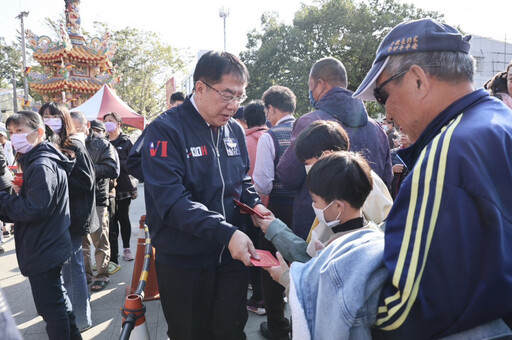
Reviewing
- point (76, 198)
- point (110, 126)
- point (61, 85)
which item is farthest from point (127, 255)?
point (61, 85)

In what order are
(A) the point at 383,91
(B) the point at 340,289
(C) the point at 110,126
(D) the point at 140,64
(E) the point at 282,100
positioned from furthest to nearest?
(D) the point at 140,64 → (C) the point at 110,126 → (E) the point at 282,100 → (A) the point at 383,91 → (B) the point at 340,289

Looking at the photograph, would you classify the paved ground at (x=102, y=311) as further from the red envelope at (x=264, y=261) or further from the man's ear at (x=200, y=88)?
the man's ear at (x=200, y=88)

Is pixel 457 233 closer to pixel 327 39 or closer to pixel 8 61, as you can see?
pixel 327 39

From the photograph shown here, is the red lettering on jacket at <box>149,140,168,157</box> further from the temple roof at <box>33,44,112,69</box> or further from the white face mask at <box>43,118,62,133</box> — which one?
the temple roof at <box>33,44,112,69</box>

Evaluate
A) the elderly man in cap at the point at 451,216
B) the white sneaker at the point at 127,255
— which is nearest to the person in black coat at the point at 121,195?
the white sneaker at the point at 127,255

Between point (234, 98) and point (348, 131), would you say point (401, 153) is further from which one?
point (348, 131)

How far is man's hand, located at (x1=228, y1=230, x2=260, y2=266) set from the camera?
1.81 m

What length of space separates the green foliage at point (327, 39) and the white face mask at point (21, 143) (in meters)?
19.8

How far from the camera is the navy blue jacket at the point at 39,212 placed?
2557 mm

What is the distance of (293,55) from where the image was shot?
22656 mm

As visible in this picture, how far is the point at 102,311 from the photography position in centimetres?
389

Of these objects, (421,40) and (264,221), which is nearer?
(421,40)

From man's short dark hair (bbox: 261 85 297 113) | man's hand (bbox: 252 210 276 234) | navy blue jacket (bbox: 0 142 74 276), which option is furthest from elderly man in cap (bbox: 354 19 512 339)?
man's short dark hair (bbox: 261 85 297 113)

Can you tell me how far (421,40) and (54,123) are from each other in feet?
10.3
